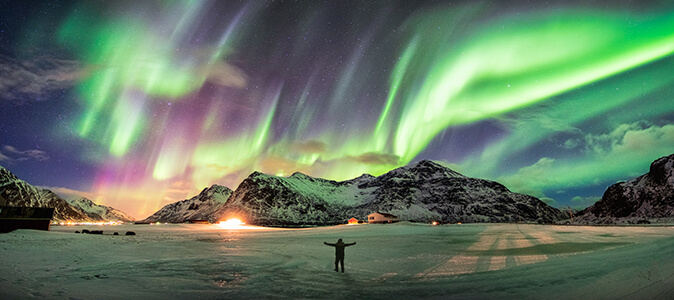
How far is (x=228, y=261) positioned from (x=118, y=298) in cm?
950

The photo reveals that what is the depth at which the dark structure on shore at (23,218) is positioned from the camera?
1656 inches

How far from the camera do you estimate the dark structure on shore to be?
4206 cm

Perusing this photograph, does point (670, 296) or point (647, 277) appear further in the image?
point (647, 277)

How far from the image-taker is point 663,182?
644ft

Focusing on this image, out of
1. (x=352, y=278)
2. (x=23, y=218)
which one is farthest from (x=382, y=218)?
(x=352, y=278)

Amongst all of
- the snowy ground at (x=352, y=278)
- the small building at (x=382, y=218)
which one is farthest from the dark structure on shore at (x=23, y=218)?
the small building at (x=382, y=218)

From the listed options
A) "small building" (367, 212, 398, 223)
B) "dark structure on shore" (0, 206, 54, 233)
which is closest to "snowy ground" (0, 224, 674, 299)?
"dark structure on shore" (0, 206, 54, 233)

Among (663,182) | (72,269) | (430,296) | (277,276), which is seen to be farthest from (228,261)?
(663,182)

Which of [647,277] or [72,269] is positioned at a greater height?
[647,277]

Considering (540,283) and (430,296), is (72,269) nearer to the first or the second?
(430,296)

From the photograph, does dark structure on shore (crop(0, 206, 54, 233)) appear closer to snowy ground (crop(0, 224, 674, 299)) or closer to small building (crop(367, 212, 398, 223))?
snowy ground (crop(0, 224, 674, 299))

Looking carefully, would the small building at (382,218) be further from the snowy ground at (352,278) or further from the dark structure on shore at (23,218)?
the snowy ground at (352,278)

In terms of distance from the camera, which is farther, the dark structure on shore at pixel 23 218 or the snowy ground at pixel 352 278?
→ the dark structure on shore at pixel 23 218

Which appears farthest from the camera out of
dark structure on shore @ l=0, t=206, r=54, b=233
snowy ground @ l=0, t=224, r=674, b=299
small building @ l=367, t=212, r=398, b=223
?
small building @ l=367, t=212, r=398, b=223
